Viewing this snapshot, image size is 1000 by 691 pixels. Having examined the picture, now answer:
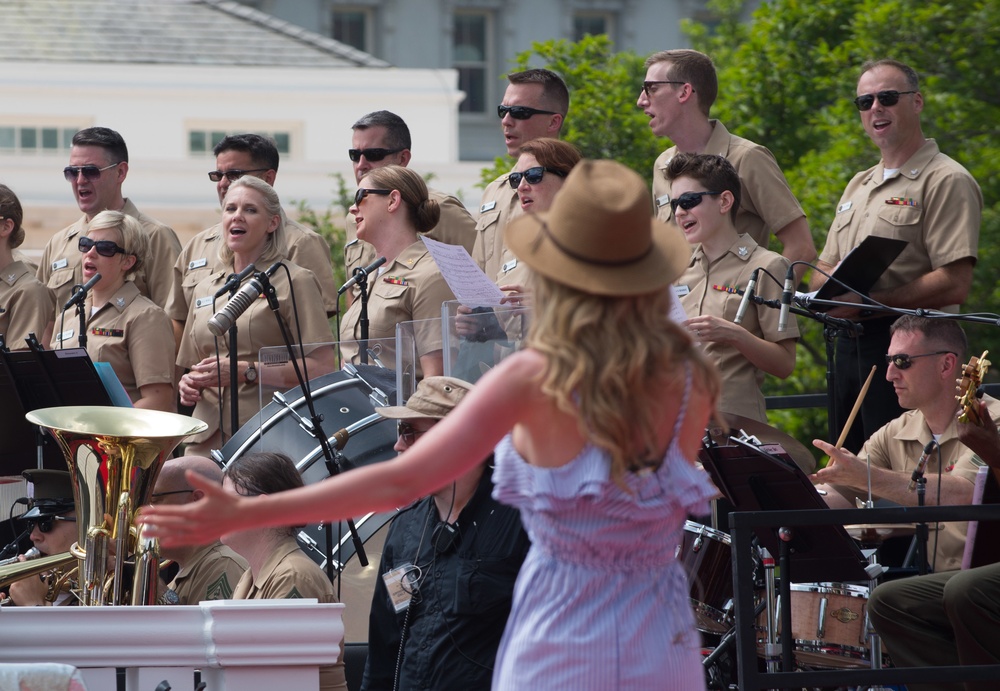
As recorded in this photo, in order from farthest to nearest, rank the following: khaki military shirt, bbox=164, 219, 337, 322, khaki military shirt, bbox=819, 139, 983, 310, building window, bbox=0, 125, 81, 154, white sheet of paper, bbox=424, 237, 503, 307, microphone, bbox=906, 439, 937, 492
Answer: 1. building window, bbox=0, 125, 81, 154
2. khaki military shirt, bbox=164, 219, 337, 322
3. khaki military shirt, bbox=819, 139, 983, 310
4. microphone, bbox=906, 439, 937, 492
5. white sheet of paper, bbox=424, 237, 503, 307

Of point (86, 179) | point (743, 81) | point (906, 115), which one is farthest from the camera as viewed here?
point (743, 81)

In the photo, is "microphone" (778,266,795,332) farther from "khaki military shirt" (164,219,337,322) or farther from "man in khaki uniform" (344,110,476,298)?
"khaki military shirt" (164,219,337,322)

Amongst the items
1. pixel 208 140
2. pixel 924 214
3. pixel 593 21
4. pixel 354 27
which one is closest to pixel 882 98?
pixel 924 214

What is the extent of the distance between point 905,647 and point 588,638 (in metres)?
3.25

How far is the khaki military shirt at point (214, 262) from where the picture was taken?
8430 millimetres

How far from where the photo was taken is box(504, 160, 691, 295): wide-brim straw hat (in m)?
3.07

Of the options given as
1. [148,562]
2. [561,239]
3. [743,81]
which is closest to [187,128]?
[743,81]

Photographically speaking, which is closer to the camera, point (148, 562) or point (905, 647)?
point (148, 562)

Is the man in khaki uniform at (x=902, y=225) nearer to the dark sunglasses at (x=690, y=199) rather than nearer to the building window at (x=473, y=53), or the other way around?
the dark sunglasses at (x=690, y=199)

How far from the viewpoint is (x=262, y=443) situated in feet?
22.4

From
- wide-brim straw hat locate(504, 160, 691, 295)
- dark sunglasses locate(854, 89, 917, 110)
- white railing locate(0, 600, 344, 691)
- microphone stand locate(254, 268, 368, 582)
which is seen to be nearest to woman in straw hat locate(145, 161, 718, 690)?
wide-brim straw hat locate(504, 160, 691, 295)

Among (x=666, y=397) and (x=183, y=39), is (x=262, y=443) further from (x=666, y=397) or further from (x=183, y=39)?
(x=183, y=39)

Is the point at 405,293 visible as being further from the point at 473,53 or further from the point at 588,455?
the point at 473,53

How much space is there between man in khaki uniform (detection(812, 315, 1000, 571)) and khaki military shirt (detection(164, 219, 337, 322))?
3108 millimetres
